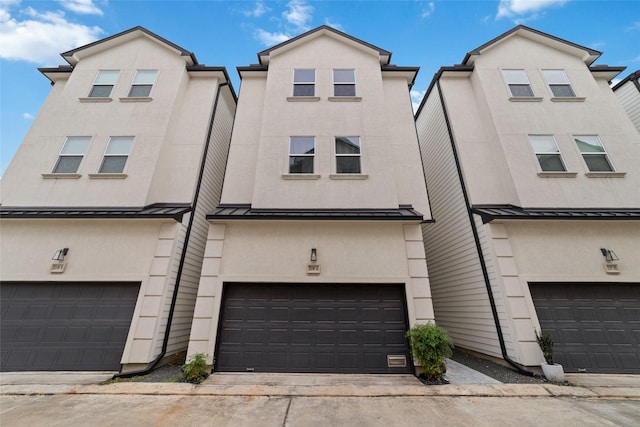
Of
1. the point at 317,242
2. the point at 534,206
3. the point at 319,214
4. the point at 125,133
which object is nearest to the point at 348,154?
the point at 319,214

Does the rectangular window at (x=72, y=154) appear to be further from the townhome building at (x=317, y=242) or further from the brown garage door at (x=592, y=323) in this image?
the brown garage door at (x=592, y=323)

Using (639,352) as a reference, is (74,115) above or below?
above

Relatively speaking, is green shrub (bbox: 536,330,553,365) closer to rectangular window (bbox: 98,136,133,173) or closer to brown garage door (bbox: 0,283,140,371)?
brown garage door (bbox: 0,283,140,371)

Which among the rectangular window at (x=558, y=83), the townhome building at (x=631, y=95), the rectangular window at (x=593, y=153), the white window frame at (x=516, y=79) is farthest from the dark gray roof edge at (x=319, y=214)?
the townhome building at (x=631, y=95)

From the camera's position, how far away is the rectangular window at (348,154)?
775cm

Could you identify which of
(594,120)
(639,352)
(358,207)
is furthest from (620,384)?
(594,120)

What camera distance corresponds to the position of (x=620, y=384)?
5.43m

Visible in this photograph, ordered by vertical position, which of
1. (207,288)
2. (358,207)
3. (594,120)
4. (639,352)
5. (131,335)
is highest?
(594,120)

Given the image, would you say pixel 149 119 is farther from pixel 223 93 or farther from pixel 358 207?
pixel 358 207

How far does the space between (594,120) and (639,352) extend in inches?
283

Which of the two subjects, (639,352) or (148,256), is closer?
(639,352)

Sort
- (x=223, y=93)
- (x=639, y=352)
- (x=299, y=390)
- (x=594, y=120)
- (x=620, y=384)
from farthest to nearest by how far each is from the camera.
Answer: (x=223, y=93) < (x=594, y=120) < (x=639, y=352) < (x=620, y=384) < (x=299, y=390)

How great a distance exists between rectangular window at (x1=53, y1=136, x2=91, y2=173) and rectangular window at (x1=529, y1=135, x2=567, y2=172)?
1484 cm

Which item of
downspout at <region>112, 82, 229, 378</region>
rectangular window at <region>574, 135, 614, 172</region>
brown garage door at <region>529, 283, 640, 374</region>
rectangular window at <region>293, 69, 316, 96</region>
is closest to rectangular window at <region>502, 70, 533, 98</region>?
rectangular window at <region>574, 135, 614, 172</region>
